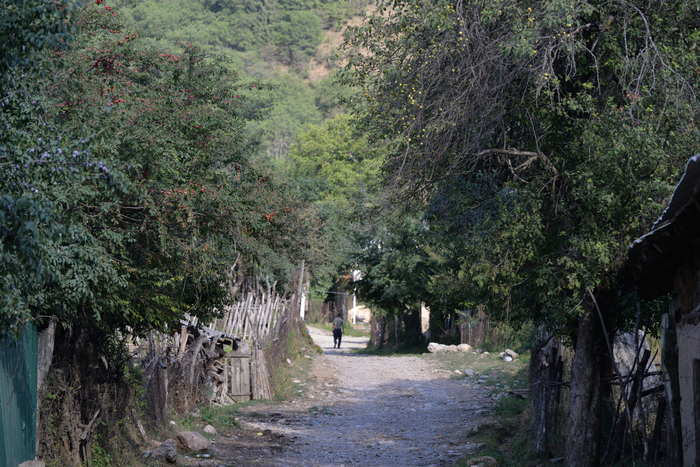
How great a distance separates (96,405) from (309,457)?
3.82 meters

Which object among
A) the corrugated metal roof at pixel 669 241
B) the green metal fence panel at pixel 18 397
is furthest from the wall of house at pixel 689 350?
the green metal fence panel at pixel 18 397

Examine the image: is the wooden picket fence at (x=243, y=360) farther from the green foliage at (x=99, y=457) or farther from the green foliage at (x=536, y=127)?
the green foliage at (x=536, y=127)

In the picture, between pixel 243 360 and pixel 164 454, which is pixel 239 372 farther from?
pixel 164 454

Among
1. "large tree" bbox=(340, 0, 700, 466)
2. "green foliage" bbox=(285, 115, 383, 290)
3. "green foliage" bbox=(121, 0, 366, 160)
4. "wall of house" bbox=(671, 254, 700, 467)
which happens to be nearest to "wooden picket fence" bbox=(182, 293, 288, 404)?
"large tree" bbox=(340, 0, 700, 466)

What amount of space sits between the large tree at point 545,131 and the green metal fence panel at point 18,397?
16.0 ft

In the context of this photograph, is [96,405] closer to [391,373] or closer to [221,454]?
[221,454]

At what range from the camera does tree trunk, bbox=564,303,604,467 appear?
8.20 metres

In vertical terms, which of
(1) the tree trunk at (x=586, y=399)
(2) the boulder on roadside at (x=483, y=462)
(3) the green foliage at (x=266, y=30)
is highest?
(3) the green foliage at (x=266, y=30)

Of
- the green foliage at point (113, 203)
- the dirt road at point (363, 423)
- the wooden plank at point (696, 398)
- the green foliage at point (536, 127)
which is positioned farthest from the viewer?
the dirt road at point (363, 423)

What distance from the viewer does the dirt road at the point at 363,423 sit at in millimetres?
10672

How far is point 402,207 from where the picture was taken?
998 cm

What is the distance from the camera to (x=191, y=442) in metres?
9.98

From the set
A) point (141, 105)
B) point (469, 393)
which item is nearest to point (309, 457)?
point (141, 105)

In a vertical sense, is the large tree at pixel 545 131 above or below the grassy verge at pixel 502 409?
above
